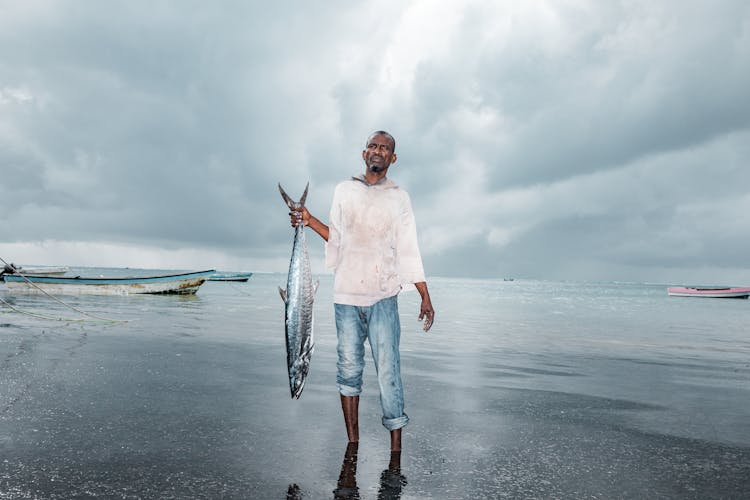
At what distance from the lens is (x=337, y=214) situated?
13.8 feet

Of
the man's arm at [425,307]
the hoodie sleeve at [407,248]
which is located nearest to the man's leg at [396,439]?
the man's arm at [425,307]

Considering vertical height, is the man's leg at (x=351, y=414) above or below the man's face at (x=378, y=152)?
below

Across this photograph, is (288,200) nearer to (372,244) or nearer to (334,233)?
(334,233)

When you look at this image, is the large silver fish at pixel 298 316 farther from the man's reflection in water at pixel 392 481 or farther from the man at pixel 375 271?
the man's reflection in water at pixel 392 481

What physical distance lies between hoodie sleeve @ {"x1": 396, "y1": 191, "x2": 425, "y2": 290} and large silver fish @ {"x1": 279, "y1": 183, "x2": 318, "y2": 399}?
2.51 ft

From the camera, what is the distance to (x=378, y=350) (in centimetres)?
405

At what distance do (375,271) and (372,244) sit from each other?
0.68 ft

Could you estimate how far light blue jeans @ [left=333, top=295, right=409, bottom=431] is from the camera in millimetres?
4031

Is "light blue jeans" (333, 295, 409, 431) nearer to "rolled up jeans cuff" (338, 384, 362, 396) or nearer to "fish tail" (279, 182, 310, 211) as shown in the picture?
"rolled up jeans cuff" (338, 384, 362, 396)

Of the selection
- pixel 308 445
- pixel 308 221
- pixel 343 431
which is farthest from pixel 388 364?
pixel 308 221

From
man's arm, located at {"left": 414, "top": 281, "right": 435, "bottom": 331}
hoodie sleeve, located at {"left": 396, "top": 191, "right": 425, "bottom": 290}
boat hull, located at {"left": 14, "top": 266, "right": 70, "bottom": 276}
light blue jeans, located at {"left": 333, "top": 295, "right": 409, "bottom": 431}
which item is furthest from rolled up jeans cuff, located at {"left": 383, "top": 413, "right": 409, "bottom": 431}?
boat hull, located at {"left": 14, "top": 266, "right": 70, "bottom": 276}

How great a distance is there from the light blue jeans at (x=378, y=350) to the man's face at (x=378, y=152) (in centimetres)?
101

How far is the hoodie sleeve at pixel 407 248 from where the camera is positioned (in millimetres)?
4168

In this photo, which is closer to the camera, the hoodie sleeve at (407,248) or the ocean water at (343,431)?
the ocean water at (343,431)
